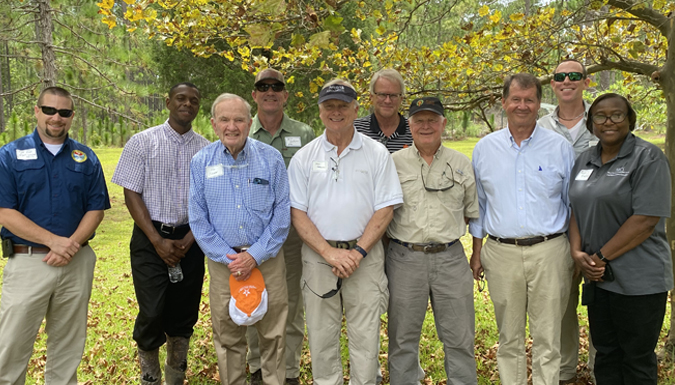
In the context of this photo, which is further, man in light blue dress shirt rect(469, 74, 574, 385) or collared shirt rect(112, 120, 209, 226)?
collared shirt rect(112, 120, 209, 226)

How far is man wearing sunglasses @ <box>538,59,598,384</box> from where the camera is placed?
432cm

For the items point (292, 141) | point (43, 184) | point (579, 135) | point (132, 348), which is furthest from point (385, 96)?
point (132, 348)

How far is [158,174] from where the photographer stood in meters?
4.20

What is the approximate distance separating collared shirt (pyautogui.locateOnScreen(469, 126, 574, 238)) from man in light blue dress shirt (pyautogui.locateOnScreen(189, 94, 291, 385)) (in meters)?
1.65

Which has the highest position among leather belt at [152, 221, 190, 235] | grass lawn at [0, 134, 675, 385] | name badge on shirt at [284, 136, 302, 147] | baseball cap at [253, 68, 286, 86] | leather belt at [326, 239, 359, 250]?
baseball cap at [253, 68, 286, 86]

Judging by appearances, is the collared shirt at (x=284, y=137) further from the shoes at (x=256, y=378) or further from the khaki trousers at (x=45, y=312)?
the shoes at (x=256, y=378)

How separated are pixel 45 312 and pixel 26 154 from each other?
1.24 metres

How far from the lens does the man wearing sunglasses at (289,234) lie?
4.65 metres

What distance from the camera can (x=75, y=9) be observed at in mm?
13094

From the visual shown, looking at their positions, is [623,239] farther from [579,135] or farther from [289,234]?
[289,234]

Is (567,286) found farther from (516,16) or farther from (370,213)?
(516,16)

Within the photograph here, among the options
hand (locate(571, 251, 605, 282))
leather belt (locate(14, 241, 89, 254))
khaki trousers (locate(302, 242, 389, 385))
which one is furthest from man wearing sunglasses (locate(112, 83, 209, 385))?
hand (locate(571, 251, 605, 282))

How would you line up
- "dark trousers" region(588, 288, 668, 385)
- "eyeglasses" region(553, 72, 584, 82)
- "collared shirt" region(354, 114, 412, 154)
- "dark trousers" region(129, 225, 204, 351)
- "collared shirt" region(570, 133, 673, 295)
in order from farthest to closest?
1. "collared shirt" region(354, 114, 412, 154)
2. "eyeglasses" region(553, 72, 584, 82)
3. "dark trousers" region(129, 225, 204, 351)
4. "dark trousers" region(588, 288, 668, 385)
5. "collared shirt" region(570, 133, 673, 295)

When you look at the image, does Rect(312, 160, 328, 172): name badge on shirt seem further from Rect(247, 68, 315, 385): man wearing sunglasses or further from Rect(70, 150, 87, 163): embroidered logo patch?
Rect(70, 150, 87, 163): embroidered logo patch
